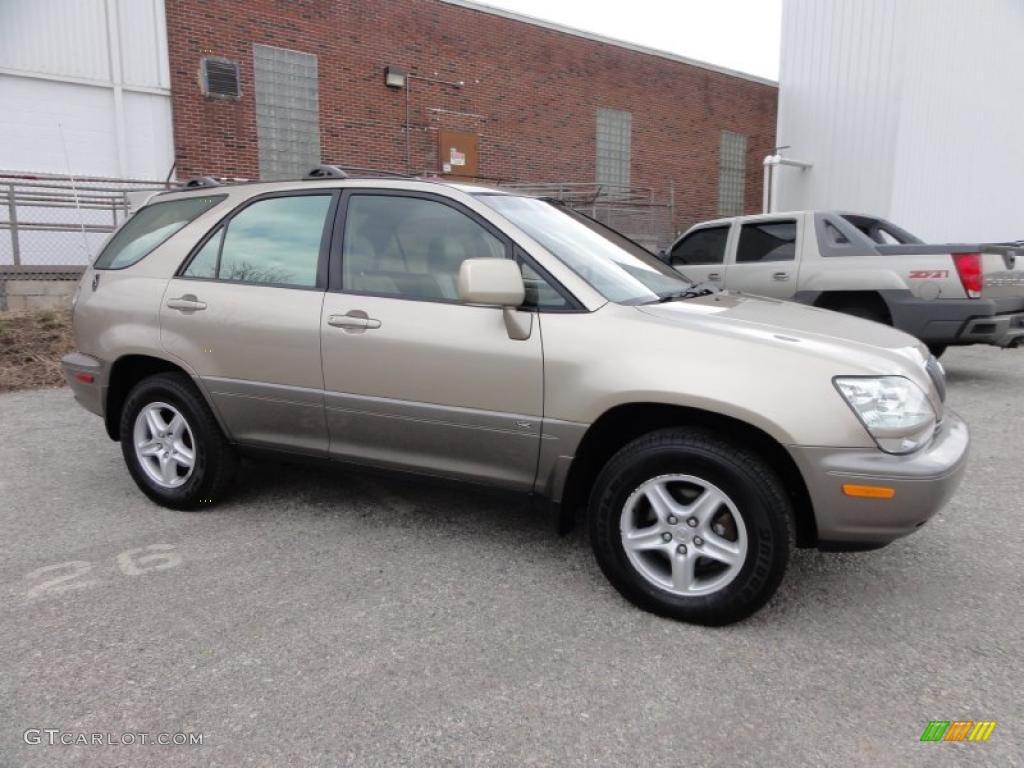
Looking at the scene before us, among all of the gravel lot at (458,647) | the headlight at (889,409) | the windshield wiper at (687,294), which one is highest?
the windshield wiper at (687,294)

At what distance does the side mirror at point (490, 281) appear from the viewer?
2928 millimetres

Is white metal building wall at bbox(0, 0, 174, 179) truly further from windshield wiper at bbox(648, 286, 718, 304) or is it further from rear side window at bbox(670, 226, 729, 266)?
windshield wiper at bbox(648, 286, 718, 304)

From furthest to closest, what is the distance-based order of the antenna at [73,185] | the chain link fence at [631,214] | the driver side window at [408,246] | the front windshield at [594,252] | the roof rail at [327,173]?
the chain link fence at [631,214] → the antenna at [73,185] → the roof rail at [327,173] → the driver side window at [408,246] → the front windshield at [594,252]

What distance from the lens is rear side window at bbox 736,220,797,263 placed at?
7803 millimetres

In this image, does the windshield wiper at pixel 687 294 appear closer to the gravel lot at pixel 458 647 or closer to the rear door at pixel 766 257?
the gravel lot at pixel 458 647

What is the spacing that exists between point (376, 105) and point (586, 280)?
1422cm

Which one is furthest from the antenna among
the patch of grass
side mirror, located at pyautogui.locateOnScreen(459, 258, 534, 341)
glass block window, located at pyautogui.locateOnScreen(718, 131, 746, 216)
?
glass block window, located at pyautogui.locateOnScreen(718, 131, 746, 216)

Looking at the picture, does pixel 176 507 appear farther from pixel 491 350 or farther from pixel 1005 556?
pixel 1005 556

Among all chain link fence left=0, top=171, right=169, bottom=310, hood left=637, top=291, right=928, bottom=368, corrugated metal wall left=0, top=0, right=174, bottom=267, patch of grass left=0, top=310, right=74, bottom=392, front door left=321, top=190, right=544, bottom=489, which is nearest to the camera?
hood left=637, top=291, right=928, bottom=368

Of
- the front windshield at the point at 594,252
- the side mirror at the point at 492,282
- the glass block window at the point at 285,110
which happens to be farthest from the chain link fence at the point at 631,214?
the side mirror at the point at 492,282

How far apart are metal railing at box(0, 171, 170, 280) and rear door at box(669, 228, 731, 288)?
8617 millimetres

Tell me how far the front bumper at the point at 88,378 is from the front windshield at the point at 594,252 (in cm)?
241

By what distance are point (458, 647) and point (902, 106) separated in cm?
1561

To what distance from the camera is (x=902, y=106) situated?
14.7 m
